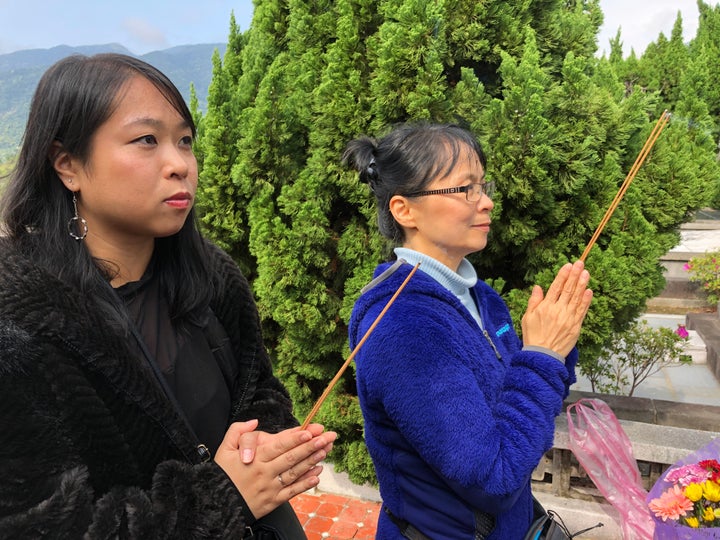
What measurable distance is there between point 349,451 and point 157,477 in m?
2.63

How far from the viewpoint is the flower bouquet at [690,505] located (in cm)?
146

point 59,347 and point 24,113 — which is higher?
point 24,113

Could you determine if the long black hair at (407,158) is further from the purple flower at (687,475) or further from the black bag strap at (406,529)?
the purple flower at (687,475)

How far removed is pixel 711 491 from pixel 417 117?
2103 mm

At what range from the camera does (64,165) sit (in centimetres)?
113

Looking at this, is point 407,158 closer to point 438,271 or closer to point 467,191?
point 467,191

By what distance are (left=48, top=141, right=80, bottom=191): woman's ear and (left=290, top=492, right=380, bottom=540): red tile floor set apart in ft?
9.60

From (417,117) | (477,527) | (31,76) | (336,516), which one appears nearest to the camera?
(477,527)

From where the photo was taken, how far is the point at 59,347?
103cm

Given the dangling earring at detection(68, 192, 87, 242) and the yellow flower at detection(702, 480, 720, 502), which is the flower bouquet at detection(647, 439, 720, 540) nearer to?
the yellow flower at detection(702, 480, 720, 502)

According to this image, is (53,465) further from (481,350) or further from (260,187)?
(260,187)

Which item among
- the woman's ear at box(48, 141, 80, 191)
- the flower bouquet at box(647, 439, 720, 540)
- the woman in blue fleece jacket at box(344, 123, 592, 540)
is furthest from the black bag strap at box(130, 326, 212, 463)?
the flower bouquet at box(647, 439, 720, 540)

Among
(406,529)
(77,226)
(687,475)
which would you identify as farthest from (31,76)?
(687,475)

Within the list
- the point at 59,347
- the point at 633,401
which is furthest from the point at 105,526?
the point at 633,401
